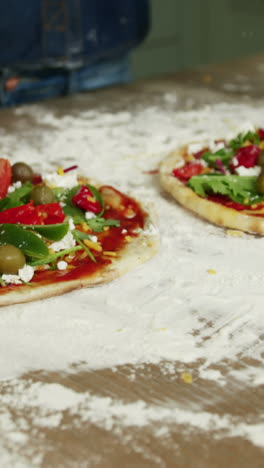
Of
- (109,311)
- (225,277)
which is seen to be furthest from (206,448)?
(225,277)

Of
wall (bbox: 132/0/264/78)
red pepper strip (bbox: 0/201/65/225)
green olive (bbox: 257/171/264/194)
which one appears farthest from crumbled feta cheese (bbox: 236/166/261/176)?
wall (bbox: 132/0/264/78)

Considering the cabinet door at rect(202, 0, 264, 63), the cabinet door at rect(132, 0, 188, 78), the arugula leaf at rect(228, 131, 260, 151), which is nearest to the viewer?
the arugula leaf at rect(228, 131, 260, 151)

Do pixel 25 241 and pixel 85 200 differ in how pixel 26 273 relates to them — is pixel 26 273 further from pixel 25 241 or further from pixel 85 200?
pixel 85 200

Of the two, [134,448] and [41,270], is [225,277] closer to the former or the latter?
[41,270]

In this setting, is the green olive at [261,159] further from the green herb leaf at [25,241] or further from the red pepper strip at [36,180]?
the green herb leaf at [25,241]

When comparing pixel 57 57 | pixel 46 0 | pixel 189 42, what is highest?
pixel 46 0

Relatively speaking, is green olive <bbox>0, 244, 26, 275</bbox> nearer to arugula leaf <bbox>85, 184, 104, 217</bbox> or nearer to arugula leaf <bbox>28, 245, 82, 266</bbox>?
arugula leaf <bbox>28, 245, 82, 266</bbox>

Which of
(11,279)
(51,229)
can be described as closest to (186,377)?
(11,279)
